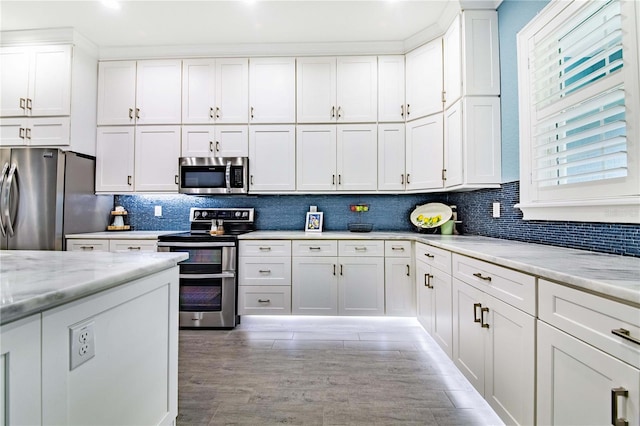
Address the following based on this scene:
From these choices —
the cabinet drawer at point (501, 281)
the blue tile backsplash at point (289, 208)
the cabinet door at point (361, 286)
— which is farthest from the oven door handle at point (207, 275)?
the cabinet drawer at point (501, 281)

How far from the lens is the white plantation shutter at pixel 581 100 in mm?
1417

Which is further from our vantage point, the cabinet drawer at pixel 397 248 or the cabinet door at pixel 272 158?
the cabinet door at pixel 272 158

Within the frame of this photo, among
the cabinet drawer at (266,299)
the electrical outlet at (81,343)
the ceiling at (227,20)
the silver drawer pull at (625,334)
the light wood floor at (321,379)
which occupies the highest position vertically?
the ceiling at (227,20)

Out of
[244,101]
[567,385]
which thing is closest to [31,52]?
[244,101]

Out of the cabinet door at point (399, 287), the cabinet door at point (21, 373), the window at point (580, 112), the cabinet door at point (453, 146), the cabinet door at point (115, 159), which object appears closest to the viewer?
the cabinet door at point (21, 373)

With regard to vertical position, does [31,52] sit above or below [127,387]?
above

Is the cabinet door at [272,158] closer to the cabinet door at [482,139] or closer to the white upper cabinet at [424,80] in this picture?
the white upper cabinet at [424,80]

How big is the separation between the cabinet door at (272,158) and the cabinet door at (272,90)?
0.13 m

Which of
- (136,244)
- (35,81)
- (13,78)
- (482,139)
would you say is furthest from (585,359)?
(13,78)

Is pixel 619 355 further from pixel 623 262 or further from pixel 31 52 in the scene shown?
pixel 31 52

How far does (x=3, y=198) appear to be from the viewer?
2.92 metres

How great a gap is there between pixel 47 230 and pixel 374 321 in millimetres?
3281

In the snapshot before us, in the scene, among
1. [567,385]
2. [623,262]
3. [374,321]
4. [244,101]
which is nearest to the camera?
[567,385]

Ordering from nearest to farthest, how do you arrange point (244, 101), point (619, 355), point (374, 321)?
point (619, 355)
point (374, 321)
point (244, 101)
